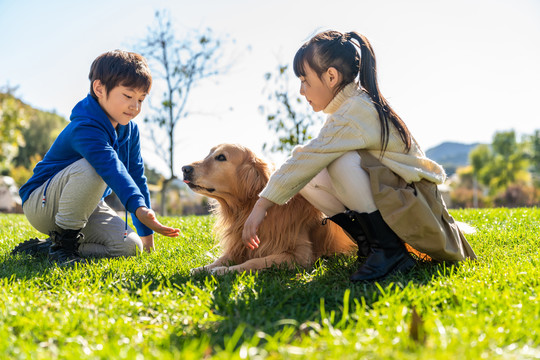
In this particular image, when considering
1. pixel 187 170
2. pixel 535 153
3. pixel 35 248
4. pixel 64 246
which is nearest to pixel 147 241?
pixel 64 246

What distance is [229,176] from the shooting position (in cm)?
315

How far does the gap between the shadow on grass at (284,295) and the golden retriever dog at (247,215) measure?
0.30 meters

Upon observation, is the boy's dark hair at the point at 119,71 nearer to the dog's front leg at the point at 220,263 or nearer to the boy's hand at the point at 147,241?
the boy's hand at the point at 147,241

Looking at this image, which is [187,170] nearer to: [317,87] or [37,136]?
[317,87]

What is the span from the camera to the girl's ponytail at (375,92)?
2492mm

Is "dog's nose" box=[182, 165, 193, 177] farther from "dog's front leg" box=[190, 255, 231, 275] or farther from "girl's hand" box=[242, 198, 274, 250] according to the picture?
"girl's hand" box=[242, 198, 274, 250]

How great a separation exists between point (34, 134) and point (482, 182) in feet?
221

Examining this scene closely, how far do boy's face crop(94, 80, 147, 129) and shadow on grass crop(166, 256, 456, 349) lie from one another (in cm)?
147

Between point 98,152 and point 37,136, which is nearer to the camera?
point 98,152

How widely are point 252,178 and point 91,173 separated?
113 cm

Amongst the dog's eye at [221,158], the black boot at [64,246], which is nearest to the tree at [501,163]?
the dog's eye at [221,158]

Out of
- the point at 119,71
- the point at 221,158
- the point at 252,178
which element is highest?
the point at 119,71

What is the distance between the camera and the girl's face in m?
2.67

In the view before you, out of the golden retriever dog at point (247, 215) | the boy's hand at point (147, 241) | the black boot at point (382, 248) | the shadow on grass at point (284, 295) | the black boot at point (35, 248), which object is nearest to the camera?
the shadow on grass at point (284, 295)
